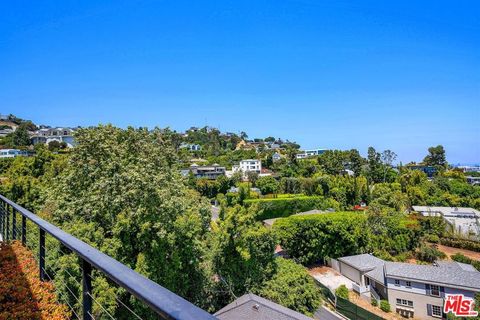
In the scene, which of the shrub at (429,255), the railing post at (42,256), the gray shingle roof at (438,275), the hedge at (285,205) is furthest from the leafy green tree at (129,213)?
the shrub at (429,255)

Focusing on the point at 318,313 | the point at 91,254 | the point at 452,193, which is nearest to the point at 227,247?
the point at 318,313

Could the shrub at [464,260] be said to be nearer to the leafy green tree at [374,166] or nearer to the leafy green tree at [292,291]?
the leafy green tree at [292,291]

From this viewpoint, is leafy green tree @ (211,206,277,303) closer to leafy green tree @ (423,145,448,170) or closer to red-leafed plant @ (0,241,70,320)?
red-leafed plant @ (0,241,70,320)

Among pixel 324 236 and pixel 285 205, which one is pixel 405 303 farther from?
pixel 285 205

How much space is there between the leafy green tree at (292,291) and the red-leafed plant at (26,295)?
40.9 feet

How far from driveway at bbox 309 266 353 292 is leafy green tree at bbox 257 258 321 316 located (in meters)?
7.03

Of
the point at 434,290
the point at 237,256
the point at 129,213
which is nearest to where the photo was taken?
the point at 129,213

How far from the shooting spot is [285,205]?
38688 millimetres

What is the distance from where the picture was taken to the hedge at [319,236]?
25.0 meters

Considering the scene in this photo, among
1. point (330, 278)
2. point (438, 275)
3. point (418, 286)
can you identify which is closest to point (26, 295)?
point (418, 286)

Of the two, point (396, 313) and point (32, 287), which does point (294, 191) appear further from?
point (32, 287)

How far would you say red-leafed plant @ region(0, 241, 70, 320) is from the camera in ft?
8.69

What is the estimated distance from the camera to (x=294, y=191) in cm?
4978

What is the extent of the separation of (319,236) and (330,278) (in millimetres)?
3254
